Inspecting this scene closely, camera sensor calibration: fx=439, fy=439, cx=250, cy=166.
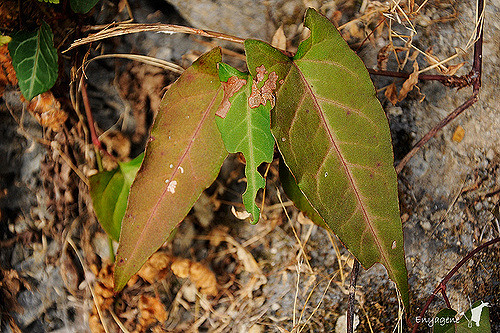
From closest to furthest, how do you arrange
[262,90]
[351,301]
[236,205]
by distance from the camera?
[262,90]
[351,301]
[236,205]

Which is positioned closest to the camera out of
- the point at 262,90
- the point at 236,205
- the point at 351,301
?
the point at 262,90

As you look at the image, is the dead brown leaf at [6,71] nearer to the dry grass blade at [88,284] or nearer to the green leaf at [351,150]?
the dry grass blade at [88,284]

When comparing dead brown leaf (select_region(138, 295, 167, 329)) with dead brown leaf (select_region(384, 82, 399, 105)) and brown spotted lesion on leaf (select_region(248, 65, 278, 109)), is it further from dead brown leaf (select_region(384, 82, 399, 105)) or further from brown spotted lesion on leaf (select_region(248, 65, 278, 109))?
dead brown leaf (select_region(384, 82, 399, 105))

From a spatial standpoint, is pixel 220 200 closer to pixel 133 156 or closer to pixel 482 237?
pixel 133 156

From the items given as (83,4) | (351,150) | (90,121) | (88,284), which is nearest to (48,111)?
(90,121)

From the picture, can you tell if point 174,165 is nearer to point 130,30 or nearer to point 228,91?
point 228,91

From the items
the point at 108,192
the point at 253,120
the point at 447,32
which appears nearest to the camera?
the point at 253,120

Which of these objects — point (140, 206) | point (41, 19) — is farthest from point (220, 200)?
point (41, 19)

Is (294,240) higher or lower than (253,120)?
lower
